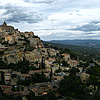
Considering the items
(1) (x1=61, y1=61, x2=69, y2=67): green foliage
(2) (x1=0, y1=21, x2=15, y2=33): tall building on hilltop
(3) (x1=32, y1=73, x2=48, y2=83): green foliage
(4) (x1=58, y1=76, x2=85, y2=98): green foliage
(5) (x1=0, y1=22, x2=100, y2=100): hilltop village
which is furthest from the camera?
(2) (x1=0, y1=21, x2=15, y2=33): tall building on hilltop

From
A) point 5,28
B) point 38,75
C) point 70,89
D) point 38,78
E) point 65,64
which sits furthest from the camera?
point 5,28

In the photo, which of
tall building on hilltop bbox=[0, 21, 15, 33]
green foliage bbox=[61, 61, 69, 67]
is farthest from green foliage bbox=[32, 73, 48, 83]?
tall building on hilltop bbox=[0, 21, 15, 33]

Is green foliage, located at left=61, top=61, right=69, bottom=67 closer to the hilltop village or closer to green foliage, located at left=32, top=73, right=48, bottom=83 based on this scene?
the hilltop village

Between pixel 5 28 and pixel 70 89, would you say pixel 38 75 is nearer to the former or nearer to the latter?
pixel 70 89

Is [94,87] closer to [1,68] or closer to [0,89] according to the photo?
[0,89]

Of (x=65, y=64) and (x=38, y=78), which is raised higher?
(x=65, y=64)

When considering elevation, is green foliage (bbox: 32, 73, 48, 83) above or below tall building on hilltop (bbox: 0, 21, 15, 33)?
below

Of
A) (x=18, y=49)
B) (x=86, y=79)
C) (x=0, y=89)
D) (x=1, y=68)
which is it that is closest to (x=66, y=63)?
(x=86, y=79)

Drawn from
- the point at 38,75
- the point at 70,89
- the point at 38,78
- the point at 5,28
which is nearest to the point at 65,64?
the point at 38,75
